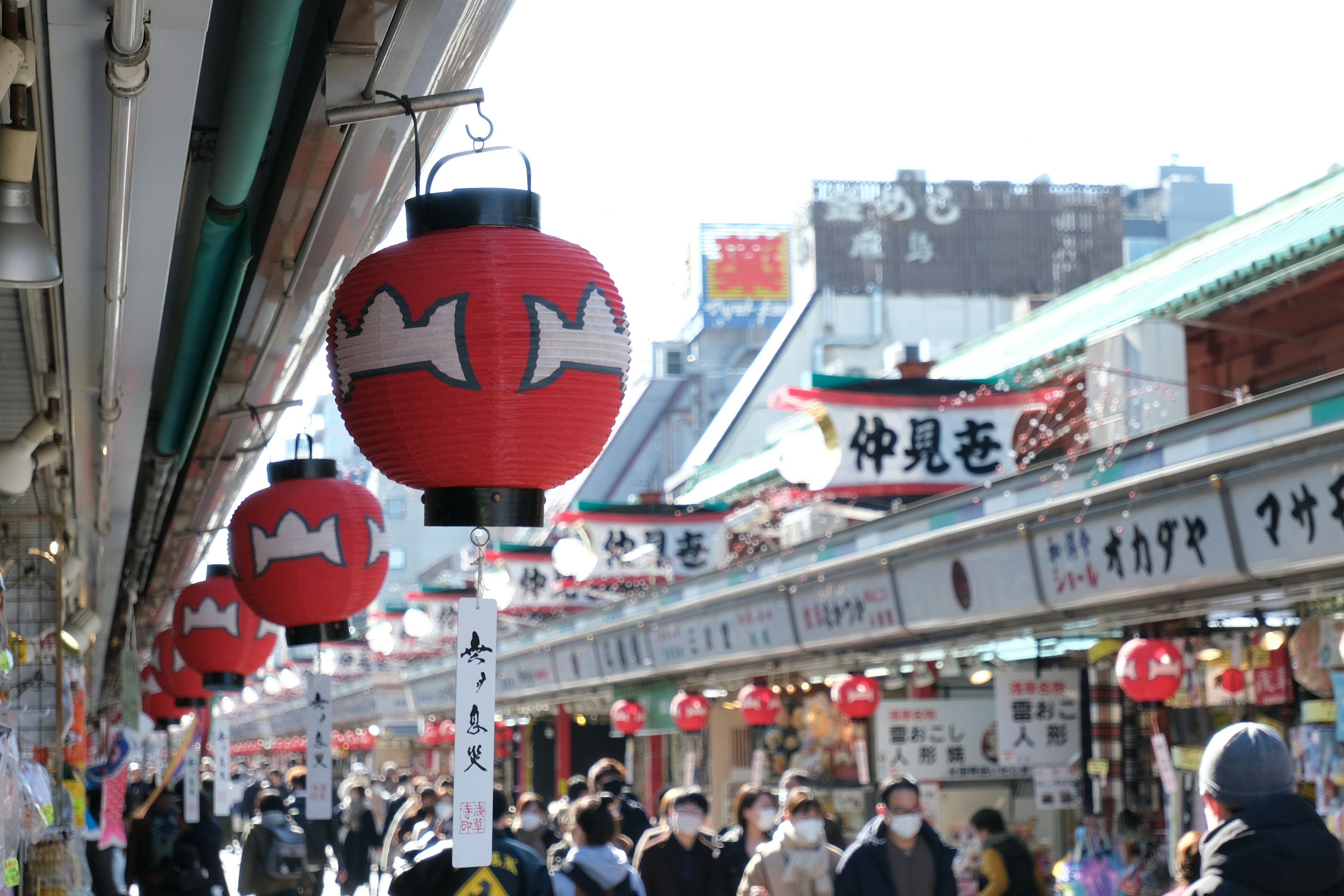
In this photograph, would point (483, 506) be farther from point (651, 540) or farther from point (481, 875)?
point (651, 540)

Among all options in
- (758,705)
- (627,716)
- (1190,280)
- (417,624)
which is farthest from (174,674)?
(417,624)

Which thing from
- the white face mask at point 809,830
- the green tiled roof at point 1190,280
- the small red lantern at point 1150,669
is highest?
the green tiled roof at point 1190,280

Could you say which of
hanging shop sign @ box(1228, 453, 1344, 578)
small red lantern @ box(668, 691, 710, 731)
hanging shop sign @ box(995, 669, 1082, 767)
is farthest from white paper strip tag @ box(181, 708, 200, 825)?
hanging shop sign @ box(1228, 453, 1344, 578)

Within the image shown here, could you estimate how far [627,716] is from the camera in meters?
22.2

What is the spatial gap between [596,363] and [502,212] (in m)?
0.50

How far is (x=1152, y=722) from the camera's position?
1332cm

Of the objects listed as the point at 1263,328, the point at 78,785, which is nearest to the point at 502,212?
the point at 78,785

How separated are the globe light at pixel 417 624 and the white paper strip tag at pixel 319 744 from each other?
14302 mm

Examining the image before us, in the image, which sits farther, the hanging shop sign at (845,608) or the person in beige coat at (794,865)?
the hanging shop sign at (845,608)

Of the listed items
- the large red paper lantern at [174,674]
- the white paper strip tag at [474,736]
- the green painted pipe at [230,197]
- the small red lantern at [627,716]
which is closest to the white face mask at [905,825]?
the white paper strip tag at [474,736]

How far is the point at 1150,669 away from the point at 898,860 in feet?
12.6

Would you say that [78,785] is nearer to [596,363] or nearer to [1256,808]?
[596,363]

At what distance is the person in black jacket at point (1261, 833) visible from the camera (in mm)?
4020

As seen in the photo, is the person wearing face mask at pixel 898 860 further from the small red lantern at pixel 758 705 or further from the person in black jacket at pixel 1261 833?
the small red lantern at pixel 758 705
